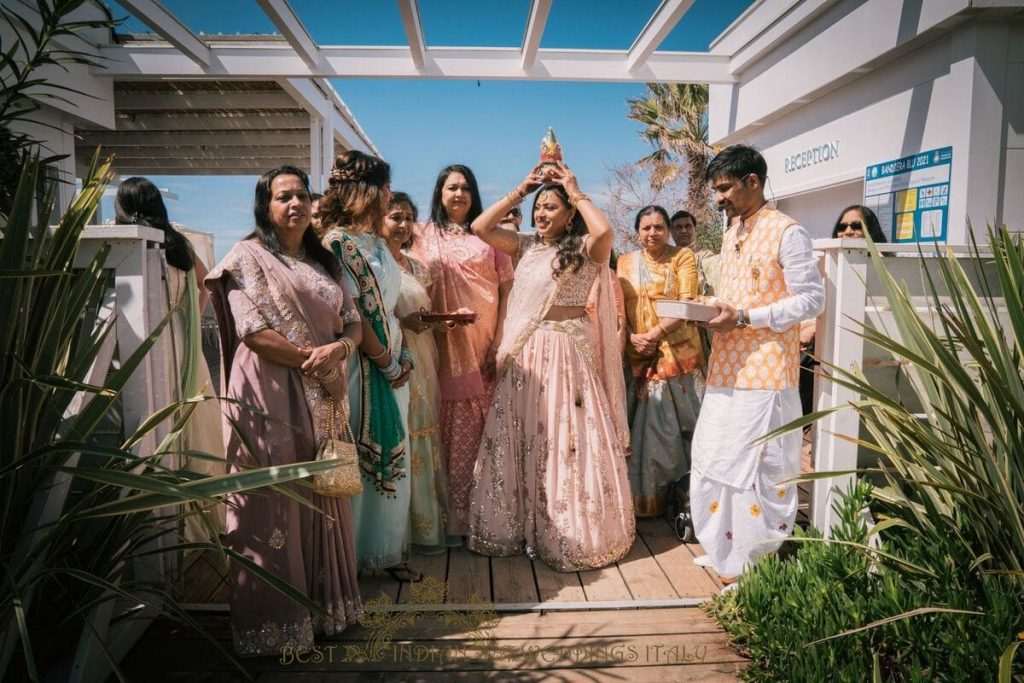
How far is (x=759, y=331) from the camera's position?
301 centimetres

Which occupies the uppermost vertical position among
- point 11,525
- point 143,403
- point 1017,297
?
point 1017,297

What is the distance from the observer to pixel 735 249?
3.16 m

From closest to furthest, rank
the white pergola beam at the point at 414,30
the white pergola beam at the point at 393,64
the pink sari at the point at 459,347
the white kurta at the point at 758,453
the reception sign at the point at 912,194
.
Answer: the white kurta at the point at 758,453 < the pink sari at the point at 459,347 < the reception sign at the point at 912,194 < the white pergola beam at the point at 414,30 < the white pergola beam at the point at 393,64

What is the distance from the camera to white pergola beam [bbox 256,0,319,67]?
17.0 ft

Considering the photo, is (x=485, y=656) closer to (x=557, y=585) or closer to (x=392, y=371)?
(x=557, y=585)

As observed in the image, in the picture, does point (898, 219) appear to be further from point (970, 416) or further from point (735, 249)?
point (970, 416)

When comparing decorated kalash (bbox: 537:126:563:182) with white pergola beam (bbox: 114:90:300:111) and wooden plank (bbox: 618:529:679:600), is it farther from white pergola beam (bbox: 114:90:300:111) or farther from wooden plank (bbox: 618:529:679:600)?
white pergola beam (bbox: 114:90:300:111)

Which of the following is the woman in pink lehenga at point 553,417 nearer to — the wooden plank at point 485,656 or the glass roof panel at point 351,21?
the wooden plank at point 485,656

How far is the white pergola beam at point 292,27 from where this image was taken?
17.0 feet

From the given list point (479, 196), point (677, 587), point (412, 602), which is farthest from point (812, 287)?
point (412, 602)

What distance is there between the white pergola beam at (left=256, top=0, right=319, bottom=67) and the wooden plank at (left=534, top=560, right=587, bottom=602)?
14.7ft

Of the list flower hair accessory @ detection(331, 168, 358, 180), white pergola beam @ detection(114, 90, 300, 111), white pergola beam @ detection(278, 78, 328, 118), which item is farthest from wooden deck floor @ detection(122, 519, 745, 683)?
white pergola beam @ detection(114, 90, 300, 111)

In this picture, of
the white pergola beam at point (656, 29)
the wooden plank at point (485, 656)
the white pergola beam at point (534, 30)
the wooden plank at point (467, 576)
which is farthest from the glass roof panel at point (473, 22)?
the wooden plank at point (485, 656)

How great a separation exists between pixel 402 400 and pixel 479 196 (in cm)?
129
